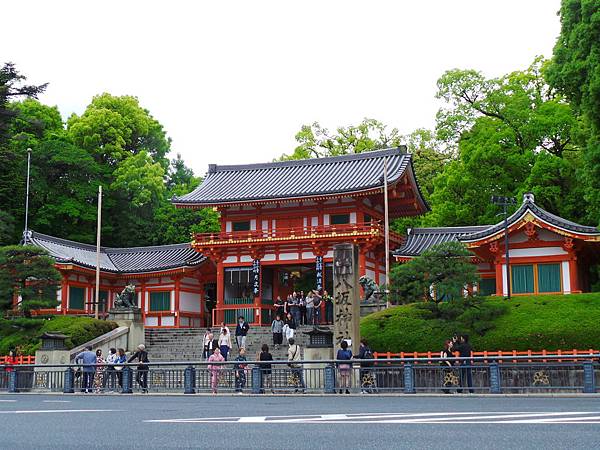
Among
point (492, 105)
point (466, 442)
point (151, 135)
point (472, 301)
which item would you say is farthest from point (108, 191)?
point (466, 442)

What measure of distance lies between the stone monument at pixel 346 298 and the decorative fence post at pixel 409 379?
4144 millimetres

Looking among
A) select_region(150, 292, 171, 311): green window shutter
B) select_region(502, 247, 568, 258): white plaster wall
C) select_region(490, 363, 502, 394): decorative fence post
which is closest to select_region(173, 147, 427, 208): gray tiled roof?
select_region(150, 292, 171, 311): green window shutter

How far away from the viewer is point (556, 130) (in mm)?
41688

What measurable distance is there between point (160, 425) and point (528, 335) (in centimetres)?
1657

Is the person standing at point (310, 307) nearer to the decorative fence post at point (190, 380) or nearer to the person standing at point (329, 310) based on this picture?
the person standing at point (329, 310)

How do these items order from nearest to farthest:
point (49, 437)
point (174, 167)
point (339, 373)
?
point (49, 437) < point (339, 373) < point (174, 167)

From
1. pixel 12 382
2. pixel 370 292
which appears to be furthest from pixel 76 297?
pixel 12 382

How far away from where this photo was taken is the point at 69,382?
2305cm

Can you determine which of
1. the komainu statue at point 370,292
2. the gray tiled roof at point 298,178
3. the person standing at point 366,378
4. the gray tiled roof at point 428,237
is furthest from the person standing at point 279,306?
the person standing at point 366,378

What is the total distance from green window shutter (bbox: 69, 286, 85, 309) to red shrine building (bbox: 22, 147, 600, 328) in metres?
0.06

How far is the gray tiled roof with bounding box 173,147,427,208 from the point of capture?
4150 centimetres

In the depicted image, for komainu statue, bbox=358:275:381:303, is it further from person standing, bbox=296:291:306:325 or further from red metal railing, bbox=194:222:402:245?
red metal railing, bbox=194:222:402:245

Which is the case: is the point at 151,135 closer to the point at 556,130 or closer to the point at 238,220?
→ the point at 238,220

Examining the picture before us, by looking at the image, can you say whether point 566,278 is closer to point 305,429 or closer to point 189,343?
point 189,343
